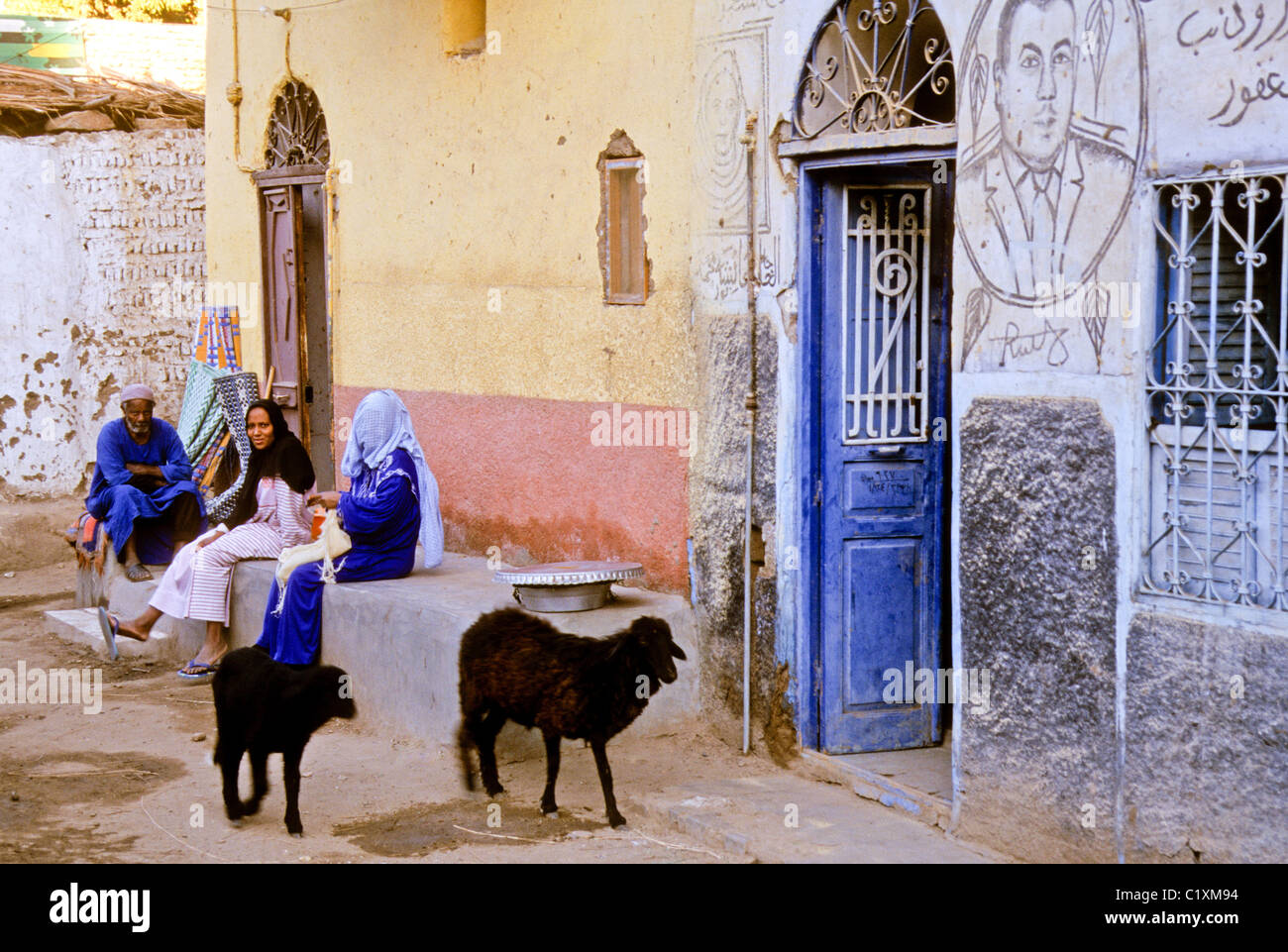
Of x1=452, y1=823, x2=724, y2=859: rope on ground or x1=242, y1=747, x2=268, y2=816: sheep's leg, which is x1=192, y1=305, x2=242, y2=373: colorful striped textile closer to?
x1=242, y1=747, x2=268, y2=816: sheep's leg

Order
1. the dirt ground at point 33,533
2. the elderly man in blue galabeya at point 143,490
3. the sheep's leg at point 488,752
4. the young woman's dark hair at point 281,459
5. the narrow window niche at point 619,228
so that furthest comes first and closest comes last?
the dirt ground at point 33,533
the elderly man in blue galabeya at point 143,490
the young woman's dark hair at point 281,459
the narrow window niche at point 619,228
the sheep's leg at point 488,752

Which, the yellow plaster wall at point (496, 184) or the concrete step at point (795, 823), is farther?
the yellow plaster wall at point (496, 184)

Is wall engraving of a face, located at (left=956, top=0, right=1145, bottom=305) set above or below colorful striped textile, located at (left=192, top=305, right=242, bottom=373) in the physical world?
above

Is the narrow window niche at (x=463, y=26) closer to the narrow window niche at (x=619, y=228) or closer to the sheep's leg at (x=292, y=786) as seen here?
the narrow window niche at (x=619, y=228)

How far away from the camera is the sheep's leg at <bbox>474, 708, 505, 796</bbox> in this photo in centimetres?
615

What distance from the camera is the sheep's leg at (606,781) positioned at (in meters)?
5.66

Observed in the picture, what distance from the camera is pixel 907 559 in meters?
6.43

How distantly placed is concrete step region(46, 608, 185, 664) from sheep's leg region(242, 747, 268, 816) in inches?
133

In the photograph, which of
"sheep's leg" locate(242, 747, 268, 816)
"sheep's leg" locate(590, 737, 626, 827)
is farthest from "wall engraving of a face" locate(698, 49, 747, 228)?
"sheep's leg" locate(242, 747, 268, 816)

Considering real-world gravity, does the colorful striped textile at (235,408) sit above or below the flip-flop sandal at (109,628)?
above

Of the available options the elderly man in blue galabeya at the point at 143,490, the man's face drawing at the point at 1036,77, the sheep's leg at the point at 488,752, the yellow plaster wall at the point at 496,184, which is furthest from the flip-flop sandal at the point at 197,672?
the man's face drawing at the point at 1036,77

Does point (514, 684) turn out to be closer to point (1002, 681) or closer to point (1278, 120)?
point (1002, 681)

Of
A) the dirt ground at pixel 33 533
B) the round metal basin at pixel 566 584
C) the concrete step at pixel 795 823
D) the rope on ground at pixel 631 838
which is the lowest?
the rope on ground at pixel 631 838

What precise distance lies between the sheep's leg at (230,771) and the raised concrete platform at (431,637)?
1167 mm
